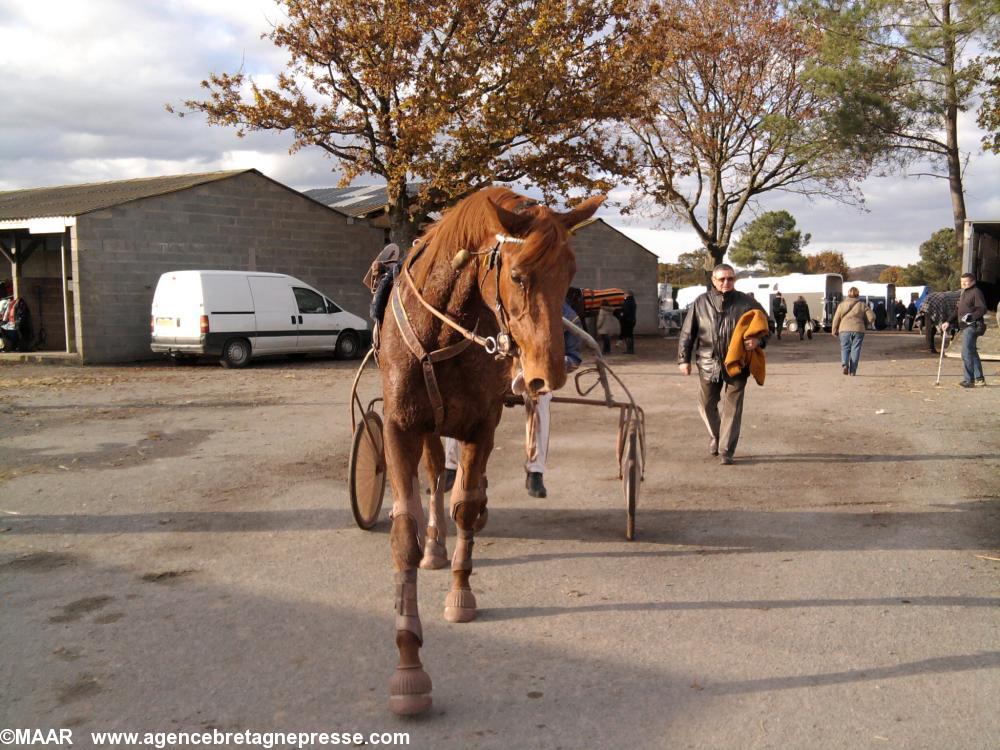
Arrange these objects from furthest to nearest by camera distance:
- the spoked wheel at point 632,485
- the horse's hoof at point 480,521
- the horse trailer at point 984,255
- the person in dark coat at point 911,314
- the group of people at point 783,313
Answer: the person in dark coat at point 911,314 < the group of people at point 783,313 < the horse trailer at point 984,255 < the spoked wheel at point 632,485 < the horse's hoof at point 480,521

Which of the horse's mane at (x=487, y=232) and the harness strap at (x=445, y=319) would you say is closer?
the horse's mane at (x=487, y=232)

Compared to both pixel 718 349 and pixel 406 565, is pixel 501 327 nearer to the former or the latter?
pixel 406 565

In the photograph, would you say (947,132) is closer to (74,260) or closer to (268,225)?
(268,225)

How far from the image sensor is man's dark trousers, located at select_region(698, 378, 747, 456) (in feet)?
28.3

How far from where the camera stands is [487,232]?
3908 millimetres

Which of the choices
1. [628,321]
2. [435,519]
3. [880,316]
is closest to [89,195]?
[628,321]

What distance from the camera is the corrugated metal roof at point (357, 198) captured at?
28975 mm

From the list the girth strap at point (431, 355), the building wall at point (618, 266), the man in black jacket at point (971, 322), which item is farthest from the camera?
the building wall at point (618, 266)

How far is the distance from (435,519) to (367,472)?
1033mm

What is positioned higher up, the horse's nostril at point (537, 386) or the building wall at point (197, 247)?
the building wall at point (197, 247)

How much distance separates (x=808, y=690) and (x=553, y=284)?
2118 mm

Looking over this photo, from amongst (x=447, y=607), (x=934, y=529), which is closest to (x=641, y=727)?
(x=447, y=607)

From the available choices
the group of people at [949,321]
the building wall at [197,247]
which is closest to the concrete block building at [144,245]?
the building wall at [197,247]

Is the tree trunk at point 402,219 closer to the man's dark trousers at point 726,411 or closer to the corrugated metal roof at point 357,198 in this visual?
the corrugated metal roof at point 357,198
